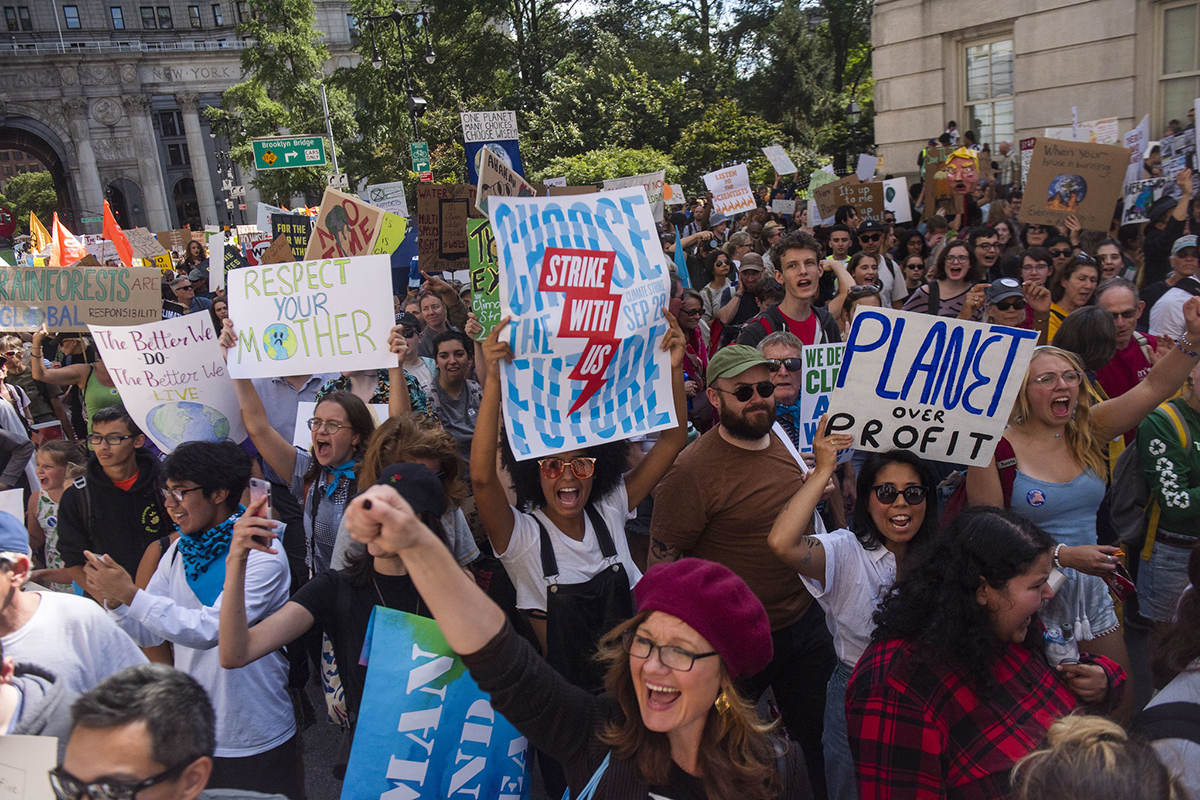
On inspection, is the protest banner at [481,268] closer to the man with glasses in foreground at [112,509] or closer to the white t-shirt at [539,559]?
the man with glasses in foreground at [112,509]

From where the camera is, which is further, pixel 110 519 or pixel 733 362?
pixel 110 519

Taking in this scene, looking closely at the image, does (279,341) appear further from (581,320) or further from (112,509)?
(581,320)

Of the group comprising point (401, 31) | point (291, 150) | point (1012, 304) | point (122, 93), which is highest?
point (122, 93)

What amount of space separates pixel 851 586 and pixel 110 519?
323cm

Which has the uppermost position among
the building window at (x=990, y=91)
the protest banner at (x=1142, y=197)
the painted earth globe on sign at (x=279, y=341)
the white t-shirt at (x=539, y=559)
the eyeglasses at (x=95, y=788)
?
the building window at (x=990, y=91)

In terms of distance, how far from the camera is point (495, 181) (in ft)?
16.4

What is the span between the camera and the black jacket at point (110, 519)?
388 centimetres

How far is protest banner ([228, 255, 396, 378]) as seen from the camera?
4.47 meters

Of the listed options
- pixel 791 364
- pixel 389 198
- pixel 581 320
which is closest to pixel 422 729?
pixel 581 320

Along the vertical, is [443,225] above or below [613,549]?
above

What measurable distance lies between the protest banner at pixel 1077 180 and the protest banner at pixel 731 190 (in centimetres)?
582

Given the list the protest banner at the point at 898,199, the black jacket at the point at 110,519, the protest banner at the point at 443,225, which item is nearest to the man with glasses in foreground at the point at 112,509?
the black jacket at the point at 110,519

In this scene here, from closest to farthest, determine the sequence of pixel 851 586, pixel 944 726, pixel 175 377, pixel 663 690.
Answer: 1. pixel 663 690
2. pixel 944 726
3. pixel 851 586
4. pixel 175 377

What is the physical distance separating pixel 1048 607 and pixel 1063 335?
6.11 feet
